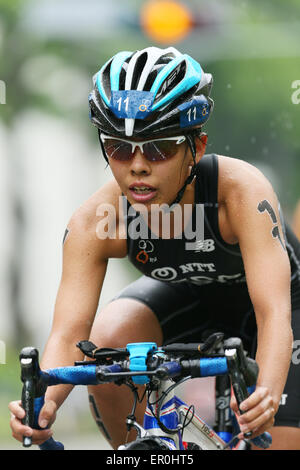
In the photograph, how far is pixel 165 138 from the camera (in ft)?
13.8

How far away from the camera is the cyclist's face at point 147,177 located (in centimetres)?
413

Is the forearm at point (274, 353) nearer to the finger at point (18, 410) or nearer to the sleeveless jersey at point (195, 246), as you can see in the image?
the sleeveless jersey at point (195, 246)

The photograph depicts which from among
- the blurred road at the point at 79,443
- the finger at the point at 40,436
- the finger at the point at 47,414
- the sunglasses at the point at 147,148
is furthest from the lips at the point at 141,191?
the blurred road at the point at 79,443

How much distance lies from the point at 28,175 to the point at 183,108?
13490mm

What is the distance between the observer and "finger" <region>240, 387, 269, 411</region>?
11.3ft

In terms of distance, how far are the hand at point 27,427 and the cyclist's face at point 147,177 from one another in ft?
3.52

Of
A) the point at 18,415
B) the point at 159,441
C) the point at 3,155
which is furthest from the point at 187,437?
the point at 3,155

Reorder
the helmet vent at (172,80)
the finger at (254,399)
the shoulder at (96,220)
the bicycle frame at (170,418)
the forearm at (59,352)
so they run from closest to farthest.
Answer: the finger at (254,399), the bicycle frame at (170,418), the helmet vent at (172,80), the forearm at (59,352), the shoulder at (96,220)

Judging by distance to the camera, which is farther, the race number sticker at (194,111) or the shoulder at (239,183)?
the shoulder at (239,183)

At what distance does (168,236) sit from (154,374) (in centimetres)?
129

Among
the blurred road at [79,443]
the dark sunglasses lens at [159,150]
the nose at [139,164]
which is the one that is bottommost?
the blurred road at [79,443]

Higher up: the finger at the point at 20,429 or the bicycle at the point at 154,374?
the bicycle at the point at 154,374

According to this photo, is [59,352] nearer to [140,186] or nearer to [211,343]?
[140,186]
